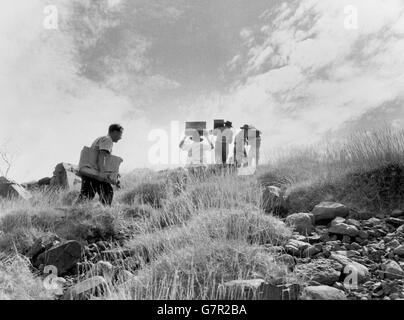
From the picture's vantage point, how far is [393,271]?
11.0ft

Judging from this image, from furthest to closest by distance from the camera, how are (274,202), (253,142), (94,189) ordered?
1. (253,142)
2. (94,189)
3. (274,202)

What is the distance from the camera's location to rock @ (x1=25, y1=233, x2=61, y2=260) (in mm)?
5127

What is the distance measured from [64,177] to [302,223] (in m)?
8.43

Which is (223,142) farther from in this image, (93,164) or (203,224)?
(203,224)

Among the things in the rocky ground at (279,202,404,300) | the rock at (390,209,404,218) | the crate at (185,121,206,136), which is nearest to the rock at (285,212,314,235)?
the rocky ground at (279,202,404,300)

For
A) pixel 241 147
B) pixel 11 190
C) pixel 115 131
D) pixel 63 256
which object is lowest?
pixel 63 256

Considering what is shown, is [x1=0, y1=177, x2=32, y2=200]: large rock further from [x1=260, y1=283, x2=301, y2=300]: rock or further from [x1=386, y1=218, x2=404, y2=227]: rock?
[x1=260, y1=283, x2=301, y2=300]: rock

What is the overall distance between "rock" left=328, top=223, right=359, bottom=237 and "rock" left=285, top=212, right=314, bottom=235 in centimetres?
28

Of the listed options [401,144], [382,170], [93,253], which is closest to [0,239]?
[93,253]

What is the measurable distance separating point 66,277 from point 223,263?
1731 millimetres

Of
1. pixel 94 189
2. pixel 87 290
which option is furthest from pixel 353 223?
pixel 94 189

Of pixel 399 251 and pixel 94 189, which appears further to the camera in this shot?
pixel 94 189
